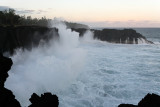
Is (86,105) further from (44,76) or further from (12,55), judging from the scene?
(12,55)

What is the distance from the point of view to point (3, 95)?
320 inches

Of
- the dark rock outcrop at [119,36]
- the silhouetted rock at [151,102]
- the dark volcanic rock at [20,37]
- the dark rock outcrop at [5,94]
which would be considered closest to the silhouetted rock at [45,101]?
the dark rock outcrop at [5,94]

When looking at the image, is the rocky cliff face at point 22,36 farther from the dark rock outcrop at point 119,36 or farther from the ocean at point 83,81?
the dark rock outcrop at point 119,36

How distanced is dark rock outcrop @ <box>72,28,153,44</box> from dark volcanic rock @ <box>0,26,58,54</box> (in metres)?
32.3

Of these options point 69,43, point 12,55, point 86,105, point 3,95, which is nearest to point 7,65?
point 3,95

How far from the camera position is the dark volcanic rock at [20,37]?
23.1 m

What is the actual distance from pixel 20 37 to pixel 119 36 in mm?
44102

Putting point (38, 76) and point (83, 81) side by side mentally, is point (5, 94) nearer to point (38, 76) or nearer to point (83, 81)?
point (38, 76)

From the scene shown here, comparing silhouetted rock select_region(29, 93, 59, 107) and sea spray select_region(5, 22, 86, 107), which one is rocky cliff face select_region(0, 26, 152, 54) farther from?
silhouetted rock select_region(29, 93, 59, 107)

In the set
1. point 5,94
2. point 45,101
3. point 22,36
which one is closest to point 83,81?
point 22,36

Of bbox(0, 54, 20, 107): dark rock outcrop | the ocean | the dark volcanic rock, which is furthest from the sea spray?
bbox(0, 54, 20, 107): dark rock outcrop

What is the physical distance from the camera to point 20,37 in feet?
88.2

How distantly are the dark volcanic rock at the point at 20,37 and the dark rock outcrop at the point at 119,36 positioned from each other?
32337mm

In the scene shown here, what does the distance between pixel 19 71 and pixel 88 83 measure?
195 inches
